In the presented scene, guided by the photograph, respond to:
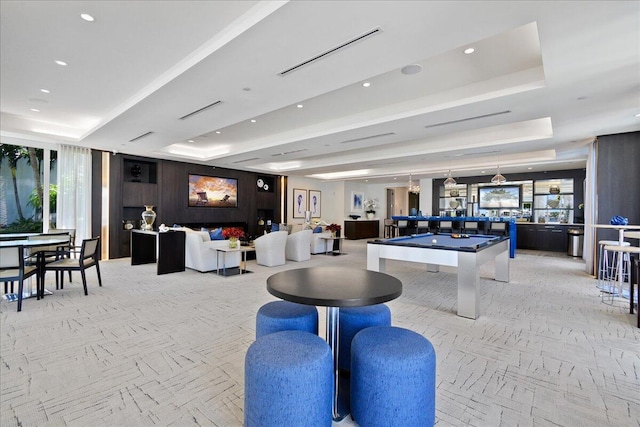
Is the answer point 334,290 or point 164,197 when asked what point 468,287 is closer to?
point 334,290

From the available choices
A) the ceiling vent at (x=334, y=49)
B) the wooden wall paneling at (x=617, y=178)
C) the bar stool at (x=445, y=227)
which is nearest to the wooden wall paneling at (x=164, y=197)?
the bar stool at (x=445, y=227)

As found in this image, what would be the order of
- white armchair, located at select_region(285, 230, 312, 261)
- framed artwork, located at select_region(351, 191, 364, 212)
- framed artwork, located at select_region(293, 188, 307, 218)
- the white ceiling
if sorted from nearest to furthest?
the white ceiling, white armchair, located at select_region(285, 230, 312, 261), framed artwork, located at select_region(293, 188, 307, 218), framed artwork, located at select_region(351, 191, 364, 212)

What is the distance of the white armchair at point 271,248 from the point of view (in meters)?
7.25

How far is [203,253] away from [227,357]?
13.7ft

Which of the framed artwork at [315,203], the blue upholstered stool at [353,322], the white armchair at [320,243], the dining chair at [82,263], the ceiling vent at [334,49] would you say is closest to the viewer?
the blue upholstered stool at [353,322]

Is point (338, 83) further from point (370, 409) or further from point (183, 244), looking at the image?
point (183, 244)

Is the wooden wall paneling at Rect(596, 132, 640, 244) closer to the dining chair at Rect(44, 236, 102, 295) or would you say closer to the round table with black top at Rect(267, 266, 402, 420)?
the round table with black top at Rect(267, 266, 402, 420)

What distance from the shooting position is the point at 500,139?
716 cm

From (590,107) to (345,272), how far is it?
4.97m

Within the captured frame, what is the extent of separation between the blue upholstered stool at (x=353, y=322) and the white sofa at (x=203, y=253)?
4.74m

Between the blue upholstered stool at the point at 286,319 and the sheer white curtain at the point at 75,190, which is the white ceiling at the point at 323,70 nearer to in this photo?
the sheer white curtain at the point at 75,190

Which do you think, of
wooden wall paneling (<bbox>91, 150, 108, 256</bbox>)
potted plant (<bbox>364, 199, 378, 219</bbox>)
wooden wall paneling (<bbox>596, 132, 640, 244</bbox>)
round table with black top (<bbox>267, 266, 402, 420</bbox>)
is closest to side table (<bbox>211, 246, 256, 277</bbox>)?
wooden wall paneling (<bbox>91, 150, 108, 256</bbox>)

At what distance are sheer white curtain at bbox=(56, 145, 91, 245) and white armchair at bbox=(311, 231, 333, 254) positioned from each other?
6.10m

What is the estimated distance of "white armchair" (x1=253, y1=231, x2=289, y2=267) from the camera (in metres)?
7.25
